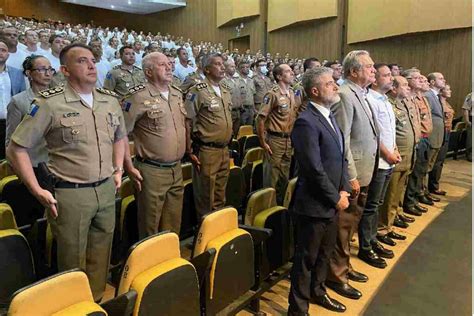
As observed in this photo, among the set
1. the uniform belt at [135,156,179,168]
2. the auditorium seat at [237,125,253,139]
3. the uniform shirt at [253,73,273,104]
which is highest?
the uniform shirt at [253,73,273,104]

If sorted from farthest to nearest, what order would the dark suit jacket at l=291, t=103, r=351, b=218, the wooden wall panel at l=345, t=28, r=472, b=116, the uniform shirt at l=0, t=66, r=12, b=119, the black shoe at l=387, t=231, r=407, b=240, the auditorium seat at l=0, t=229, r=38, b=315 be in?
the wooden wall panel at l=345, t=28, r=472, b=116 → the uniform shirt at l=0, t=66, r=12, b=119 → the black shoe at l=387, t=231, r=407, b=240 → the dark suit jacket at l=291, t=103, r=351, b=218 → the auditorium seat at l=0, t=229, r=38, b=315

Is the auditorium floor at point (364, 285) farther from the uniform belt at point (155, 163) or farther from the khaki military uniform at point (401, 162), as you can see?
the uniform belt at point (155, 163)

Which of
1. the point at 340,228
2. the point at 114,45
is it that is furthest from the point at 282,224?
the point at 114,45

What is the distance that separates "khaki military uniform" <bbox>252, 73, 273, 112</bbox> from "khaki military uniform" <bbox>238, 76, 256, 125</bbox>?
0.10m

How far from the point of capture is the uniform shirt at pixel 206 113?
9.55ft

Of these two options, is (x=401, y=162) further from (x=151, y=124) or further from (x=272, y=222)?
(x=151, y=124)

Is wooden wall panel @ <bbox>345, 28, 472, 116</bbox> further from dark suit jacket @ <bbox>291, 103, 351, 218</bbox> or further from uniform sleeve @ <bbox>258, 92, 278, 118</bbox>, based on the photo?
dark suit jacket @ <bbox>291, 103, 351, 218</bbox>

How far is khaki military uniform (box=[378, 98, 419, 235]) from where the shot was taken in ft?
10.6

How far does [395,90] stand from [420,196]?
1.69 m

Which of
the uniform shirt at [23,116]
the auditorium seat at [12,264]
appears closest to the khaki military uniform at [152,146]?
the uniform shirt at [23,116]

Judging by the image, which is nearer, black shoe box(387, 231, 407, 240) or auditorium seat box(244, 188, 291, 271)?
auditorium seat box(244, 188, 291, 271)

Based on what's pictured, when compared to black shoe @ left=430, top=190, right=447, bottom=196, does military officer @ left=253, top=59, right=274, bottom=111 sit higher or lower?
higher

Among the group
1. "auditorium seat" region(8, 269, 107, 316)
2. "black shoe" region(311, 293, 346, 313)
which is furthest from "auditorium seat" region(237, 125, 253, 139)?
"auditorium seat" region(8, 269, 107, 316)

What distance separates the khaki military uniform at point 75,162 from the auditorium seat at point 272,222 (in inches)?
29.8
